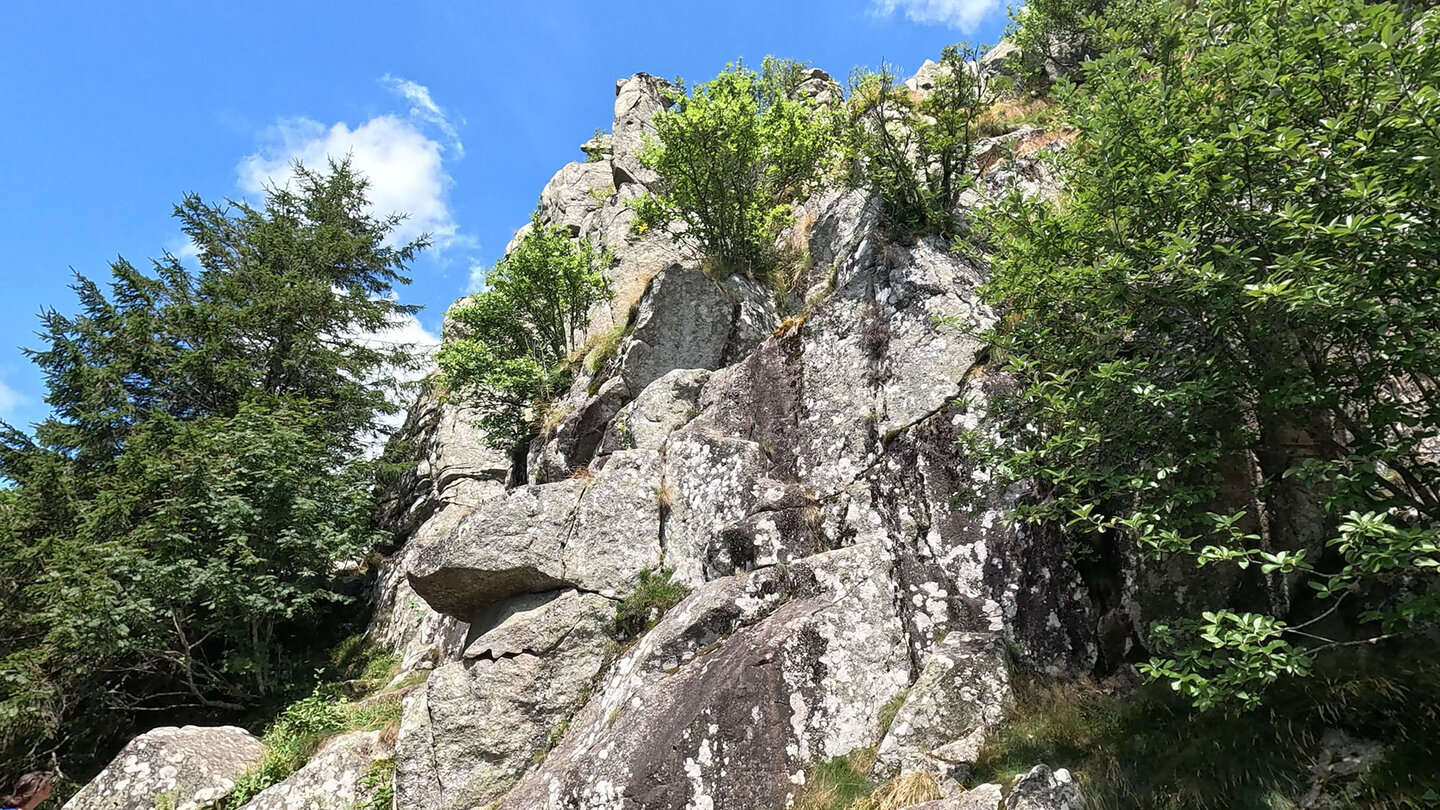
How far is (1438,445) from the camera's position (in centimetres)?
669

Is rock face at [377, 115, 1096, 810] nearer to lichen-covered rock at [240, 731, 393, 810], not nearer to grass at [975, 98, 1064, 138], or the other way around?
lichen-covered rock at [240, 731, 393, 810]

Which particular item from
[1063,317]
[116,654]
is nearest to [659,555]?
[1063,317]

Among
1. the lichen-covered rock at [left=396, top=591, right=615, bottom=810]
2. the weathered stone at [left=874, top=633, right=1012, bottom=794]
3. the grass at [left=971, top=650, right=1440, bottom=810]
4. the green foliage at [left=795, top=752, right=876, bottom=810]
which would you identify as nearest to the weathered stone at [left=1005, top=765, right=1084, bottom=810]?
the grass at [left=971, top=650, right=1440, bottom=810]

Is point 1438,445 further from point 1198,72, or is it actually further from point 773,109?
point 773,109

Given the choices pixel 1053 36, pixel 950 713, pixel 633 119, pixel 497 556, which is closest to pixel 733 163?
pixel 497 556

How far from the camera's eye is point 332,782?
35.5 ft

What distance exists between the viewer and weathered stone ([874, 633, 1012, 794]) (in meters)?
6.83

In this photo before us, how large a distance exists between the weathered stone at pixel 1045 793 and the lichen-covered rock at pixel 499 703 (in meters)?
6.83

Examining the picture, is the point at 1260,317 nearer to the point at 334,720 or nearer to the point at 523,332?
the point at 334,720

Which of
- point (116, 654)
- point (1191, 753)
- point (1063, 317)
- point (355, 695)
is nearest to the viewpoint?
point (1191, 753)

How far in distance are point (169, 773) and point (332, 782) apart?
11.0ft

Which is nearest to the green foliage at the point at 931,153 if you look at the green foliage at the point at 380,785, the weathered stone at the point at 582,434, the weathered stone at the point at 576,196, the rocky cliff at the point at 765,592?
the rocky cliff at the point at 765,592

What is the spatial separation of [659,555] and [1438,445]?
10.2 metres

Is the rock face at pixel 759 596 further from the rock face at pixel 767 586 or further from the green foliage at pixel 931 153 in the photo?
the green foliage at pixel 931 153
